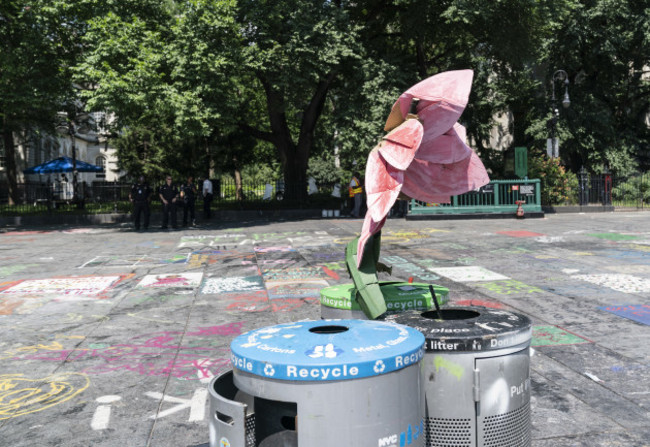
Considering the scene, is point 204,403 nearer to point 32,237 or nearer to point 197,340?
point 197,340

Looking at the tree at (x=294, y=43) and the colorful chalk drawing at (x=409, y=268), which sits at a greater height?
the tree at (x=294, y=43)

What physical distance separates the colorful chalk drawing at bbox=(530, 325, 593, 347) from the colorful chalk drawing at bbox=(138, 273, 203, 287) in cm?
583

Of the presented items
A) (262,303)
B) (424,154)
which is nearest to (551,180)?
(262,303)

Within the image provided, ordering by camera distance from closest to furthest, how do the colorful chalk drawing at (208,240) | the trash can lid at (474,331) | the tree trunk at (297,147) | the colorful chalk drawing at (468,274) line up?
the trash can lid at (474,331)
the colorful chalk drawing at (468,274)
the colorful chalk drawing at (208,240)
the tree trunk at (297,147)

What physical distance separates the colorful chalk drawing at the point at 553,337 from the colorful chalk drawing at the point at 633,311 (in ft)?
3.73

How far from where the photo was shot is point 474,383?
265 cm

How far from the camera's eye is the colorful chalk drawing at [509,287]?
875 cm

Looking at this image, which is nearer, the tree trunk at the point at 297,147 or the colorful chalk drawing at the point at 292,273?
the colorful chalk drawing at the point at 292,273

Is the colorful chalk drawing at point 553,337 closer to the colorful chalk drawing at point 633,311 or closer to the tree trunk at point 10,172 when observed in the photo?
the colorful chalk drawing at point 633,311

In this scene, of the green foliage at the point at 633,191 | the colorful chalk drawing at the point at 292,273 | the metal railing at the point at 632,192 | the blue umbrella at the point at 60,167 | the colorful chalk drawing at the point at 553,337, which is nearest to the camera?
the colorful chalk drawing at the point at 553,337

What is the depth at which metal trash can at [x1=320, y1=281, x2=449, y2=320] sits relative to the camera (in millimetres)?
3570

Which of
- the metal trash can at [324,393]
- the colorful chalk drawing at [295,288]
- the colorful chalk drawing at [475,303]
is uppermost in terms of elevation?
the metal trash can at [324,393]

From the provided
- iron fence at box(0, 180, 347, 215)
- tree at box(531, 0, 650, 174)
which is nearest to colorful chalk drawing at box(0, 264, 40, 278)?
iron fence at box(0, 180, 347, 215)

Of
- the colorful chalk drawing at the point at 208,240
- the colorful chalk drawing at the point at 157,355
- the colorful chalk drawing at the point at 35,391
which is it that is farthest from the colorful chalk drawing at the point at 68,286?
the colorful chalk drawing at the point at 208,240
